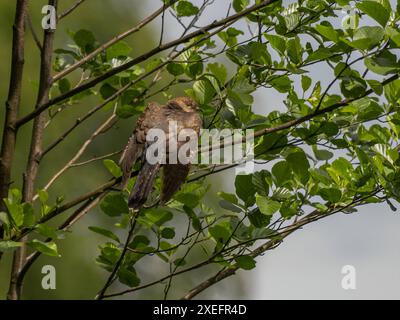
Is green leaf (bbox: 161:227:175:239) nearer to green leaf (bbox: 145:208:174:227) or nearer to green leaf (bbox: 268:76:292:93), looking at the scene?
green leaf (bbox: 145:208:174:227)

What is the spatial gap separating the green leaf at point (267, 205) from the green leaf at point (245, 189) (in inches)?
4.4

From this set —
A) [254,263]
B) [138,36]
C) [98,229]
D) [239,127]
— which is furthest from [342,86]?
[138,36]

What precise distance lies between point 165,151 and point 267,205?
994 millimetres

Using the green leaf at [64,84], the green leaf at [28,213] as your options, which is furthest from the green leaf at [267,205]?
the green leaf at [64,84]

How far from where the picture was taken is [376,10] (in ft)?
12.2

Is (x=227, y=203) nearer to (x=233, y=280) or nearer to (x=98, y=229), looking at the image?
(x=98, y=229)

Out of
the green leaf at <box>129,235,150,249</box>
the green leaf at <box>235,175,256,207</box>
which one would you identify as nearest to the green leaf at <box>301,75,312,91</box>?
the green leaf at <box>235,175,256,207</box>

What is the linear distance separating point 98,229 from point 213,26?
1.13m

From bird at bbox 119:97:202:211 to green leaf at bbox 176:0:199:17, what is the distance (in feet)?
1.63

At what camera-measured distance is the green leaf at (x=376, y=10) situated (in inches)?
145

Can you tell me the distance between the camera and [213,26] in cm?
396

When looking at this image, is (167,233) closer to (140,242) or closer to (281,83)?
(140,242)

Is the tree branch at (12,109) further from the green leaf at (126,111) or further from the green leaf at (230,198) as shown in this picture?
the green leaf at (230,198)

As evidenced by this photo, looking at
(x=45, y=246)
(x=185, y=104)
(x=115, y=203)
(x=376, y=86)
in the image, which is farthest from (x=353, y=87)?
(x=45, y=246)
